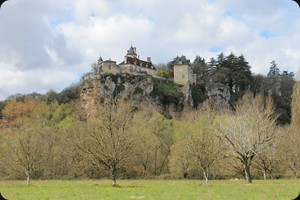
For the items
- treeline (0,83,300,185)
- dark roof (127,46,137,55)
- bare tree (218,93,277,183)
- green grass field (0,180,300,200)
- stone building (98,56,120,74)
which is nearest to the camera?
green grass field (0,180,300,200)

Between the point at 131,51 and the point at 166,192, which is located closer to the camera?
the point at 166,192

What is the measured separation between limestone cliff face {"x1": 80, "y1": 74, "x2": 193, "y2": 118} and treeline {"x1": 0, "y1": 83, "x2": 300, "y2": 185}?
2760 cm

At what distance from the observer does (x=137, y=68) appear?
101 metres

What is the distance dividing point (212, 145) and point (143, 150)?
54.1 feet

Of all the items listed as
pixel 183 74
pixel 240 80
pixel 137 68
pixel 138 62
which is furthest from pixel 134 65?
pixel 240 80

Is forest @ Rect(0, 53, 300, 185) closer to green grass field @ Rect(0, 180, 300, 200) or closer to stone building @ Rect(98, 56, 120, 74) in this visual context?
green grass field @ Rect(0, 180, 300, 200)

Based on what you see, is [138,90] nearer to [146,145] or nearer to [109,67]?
[109,67]

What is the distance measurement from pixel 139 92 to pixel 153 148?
3619 cm

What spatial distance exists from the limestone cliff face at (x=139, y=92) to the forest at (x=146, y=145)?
17.8ft

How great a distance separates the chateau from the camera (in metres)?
92.1

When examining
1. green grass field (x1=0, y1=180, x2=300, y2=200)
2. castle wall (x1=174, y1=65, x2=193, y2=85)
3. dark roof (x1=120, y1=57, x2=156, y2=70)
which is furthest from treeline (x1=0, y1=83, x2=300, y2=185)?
dark roof (x1=120, y1=57, x2=156, y2=70)

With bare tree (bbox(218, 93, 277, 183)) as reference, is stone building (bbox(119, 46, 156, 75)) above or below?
above

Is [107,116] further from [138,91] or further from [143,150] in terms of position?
[138,91]

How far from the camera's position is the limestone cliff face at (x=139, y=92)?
270 ft
